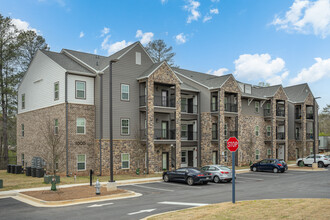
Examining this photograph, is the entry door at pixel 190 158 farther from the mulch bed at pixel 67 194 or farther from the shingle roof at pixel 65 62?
the mulch bed at pixel 67 194

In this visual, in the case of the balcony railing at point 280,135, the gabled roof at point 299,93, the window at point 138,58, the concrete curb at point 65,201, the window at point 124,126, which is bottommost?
the concrete curb at point 65,201

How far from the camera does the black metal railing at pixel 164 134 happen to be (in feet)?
107

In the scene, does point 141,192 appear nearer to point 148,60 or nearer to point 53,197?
point 53,197

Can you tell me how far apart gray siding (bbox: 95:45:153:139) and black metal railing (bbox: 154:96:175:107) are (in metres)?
2.39

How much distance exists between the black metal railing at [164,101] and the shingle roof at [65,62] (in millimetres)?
7754

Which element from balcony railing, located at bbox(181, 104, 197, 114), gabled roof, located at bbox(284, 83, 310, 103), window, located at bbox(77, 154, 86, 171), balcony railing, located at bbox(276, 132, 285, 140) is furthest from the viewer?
gabled roof, located at bbox(284, 83, 310, 103)

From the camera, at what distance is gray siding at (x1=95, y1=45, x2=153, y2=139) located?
28969mm

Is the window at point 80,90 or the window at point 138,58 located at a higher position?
the window at point 138,58

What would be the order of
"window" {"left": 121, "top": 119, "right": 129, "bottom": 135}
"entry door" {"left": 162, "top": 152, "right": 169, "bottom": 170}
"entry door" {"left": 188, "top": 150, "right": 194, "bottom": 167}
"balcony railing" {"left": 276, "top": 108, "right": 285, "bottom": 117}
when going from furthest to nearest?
"balcony railing" {"left": 276, "top": 108, "right": 285, "bottom": 117}
"entry door" {"left": 188, "top": 150, "right": 194, "bottom": 167}
"entry door" {"left": 162, "top": 152, "right": 169, "bottom": 170}
"window" {"left": 121, "top": 119, "right": 129, "bottom": 135}

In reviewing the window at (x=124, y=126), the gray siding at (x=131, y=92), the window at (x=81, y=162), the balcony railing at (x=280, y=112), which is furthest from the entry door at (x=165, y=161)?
the balcony railing at (x=280, y=112)

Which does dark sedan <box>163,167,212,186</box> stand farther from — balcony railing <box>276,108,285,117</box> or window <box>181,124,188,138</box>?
balcony railing <box>276,108,285,117</box>

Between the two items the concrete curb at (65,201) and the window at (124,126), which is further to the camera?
the window at (124,126)

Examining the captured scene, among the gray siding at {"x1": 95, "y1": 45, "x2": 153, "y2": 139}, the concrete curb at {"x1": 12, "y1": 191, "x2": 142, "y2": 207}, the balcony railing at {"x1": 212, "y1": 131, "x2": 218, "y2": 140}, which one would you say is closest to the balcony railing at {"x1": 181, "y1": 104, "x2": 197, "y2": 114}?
the balcony railing at {"x1": 212, "y1": 131, "x2": 218, "y2": 140}

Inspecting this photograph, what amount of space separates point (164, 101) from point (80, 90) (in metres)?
9.34
